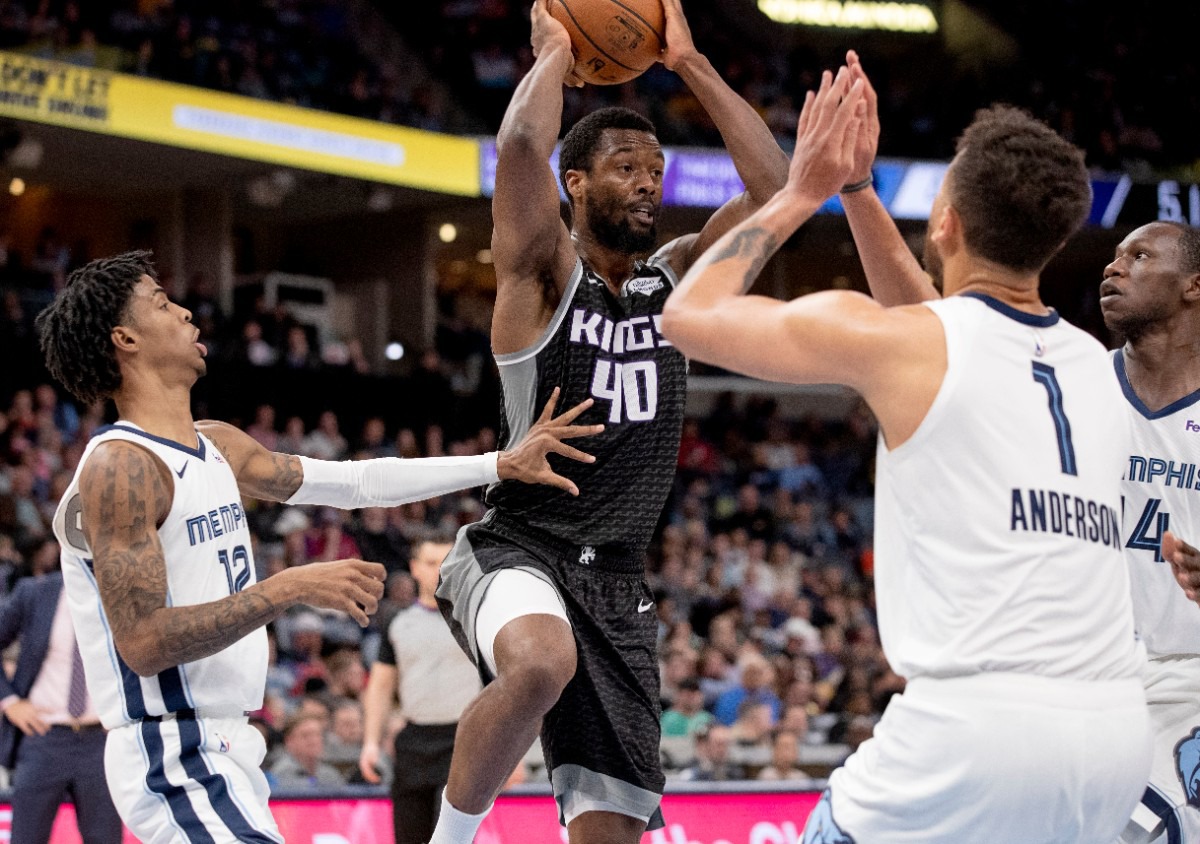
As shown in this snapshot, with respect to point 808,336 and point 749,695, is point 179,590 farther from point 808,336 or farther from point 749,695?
point 749,695

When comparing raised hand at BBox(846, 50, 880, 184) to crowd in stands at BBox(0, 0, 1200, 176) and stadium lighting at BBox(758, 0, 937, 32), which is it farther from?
stadium lighting at BBox(758, 0, 937, 32)

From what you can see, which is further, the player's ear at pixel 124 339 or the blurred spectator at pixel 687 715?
the blurred spectator at pixel 687 715

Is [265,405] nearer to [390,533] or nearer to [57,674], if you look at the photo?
[390,533]

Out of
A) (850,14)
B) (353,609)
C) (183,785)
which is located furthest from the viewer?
(850,14)

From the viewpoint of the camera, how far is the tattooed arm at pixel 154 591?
3656mm

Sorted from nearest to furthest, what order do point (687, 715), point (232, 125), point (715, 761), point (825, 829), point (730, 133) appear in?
point (825, 829) < point (730, 133) < point (715, 761) < point (687, 715) < point (232, 125)

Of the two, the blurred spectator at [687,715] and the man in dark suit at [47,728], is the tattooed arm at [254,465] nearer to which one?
the man in dark suit at [47,728]

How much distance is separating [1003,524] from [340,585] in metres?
1.70

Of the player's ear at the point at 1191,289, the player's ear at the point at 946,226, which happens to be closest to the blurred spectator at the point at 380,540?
the player's ear at the point at 1191,289

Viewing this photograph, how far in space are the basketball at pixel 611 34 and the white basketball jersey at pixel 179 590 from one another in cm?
179

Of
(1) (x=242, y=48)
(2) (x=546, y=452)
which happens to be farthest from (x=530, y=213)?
(1) (x=242, y=48)

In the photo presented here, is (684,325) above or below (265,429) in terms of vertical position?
above

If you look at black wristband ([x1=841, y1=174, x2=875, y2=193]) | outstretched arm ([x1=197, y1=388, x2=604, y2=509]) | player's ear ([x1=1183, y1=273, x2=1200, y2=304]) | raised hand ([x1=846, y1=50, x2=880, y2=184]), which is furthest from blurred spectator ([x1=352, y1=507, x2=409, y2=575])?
raised hand ([x1=846, y1=50, x2=880, y2=184])

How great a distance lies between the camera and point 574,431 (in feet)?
14.3
